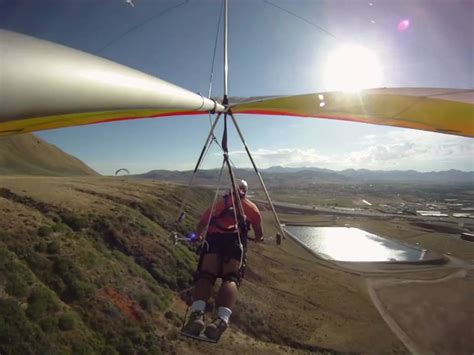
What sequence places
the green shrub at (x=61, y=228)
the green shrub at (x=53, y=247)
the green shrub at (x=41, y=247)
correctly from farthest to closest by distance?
the green shrub at (x=61, y=228)
the green shrub at (x=53, y=247)
the green shrub at (x=41, y=247)

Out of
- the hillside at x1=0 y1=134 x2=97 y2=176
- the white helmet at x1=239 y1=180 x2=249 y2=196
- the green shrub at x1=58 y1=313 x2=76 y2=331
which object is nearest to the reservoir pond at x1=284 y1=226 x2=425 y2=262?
the green shrub at x1=58 y1=313 x2=76 y2=331

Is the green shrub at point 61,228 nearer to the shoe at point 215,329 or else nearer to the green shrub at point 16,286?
the green shrub at point 16,286

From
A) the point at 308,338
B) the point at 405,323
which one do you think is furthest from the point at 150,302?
the point at 405,323

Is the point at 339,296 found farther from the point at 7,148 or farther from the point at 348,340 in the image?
the point at 7,148

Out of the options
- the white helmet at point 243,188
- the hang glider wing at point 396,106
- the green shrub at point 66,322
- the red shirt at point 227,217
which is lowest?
the green shrub at point 66,322

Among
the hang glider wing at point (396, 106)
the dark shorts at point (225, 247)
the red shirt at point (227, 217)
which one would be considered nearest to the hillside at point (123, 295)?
the red shirt at point (227, 217)

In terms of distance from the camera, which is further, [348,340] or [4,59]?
[348,340]
